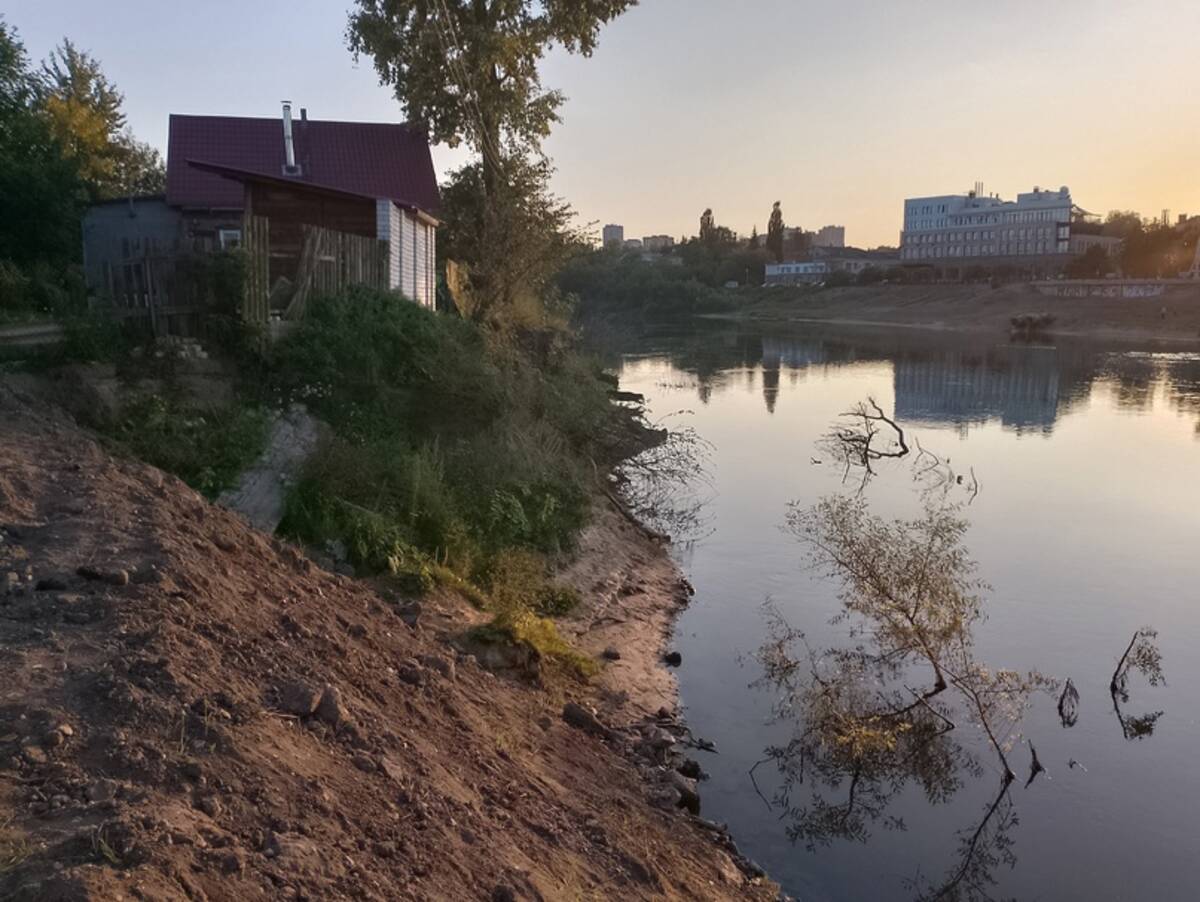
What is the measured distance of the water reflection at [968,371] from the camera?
32.2 m

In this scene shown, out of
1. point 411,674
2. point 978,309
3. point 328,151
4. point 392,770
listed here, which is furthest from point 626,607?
point 978,309

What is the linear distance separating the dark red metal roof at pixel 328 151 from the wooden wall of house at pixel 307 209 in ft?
20.3

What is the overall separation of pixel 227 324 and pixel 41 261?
10.5 m

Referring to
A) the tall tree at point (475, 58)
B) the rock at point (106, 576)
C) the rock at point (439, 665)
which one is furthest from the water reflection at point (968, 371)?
the rock at point (106, 576)

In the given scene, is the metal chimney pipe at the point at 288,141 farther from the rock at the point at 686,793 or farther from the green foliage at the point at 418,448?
the rock at the point at 686,793

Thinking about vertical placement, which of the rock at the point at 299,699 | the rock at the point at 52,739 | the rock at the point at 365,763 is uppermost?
the rock at the point at 52,739

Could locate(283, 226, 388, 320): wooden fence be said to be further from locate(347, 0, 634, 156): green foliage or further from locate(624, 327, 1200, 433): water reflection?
locate(624, 327, 1200, 433): water reflection

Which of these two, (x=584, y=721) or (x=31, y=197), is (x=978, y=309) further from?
(x=584, y=721)

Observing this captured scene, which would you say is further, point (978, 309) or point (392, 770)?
point (978, 309)

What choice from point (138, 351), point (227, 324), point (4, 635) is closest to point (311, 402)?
point (227, 324)

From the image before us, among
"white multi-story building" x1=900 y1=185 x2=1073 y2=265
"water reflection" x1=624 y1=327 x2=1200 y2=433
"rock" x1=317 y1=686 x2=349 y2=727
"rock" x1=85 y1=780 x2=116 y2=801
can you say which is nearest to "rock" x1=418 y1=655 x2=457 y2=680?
"rock" x1=317 y1=686 x2=349 y2=727

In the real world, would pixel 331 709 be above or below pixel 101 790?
below

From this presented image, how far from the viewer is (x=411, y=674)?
21.3ft

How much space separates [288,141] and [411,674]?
2208cm
